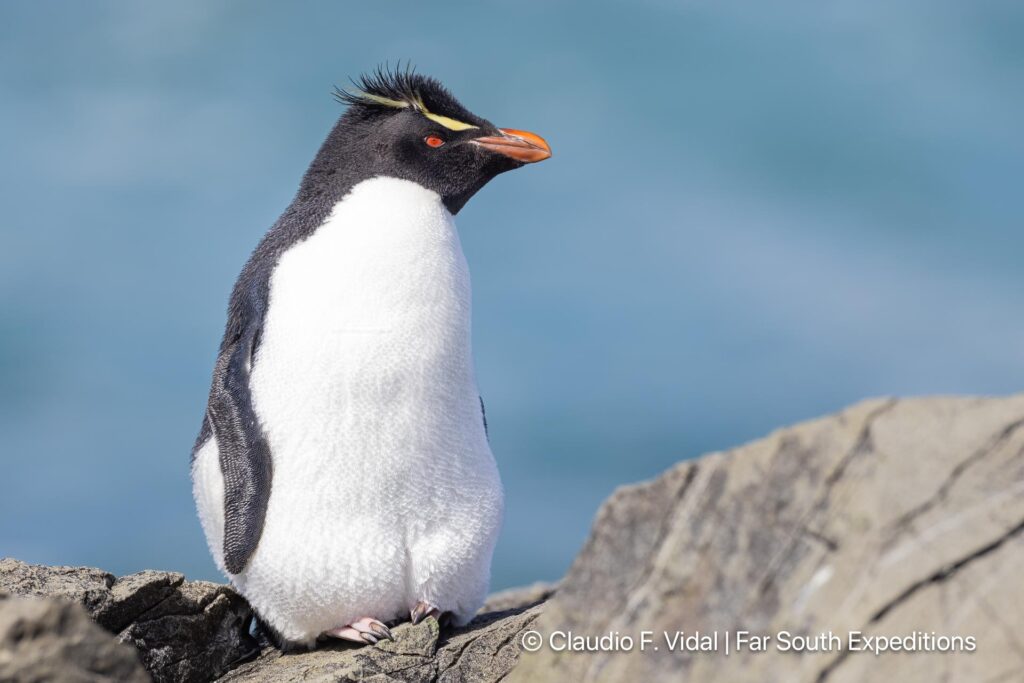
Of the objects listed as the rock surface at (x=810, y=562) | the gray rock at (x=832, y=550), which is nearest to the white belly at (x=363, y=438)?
the rock surface at (x=810, y=562)

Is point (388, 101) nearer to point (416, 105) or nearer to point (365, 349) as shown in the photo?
point (416, 105)

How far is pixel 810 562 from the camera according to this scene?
8.50 ft

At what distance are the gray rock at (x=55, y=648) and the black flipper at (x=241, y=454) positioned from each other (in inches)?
80.3

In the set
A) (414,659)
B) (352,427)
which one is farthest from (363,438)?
(414,659)

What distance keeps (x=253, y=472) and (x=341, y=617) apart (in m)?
0.72

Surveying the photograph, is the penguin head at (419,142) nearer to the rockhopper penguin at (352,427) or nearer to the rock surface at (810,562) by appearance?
the rockhopper penguin at (352,427)

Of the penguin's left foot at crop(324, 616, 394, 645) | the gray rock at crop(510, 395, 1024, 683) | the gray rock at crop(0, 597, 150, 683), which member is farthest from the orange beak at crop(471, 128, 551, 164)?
the gray rock at crop(0, 597, 150, 683)

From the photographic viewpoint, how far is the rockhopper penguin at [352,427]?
15.7 feet

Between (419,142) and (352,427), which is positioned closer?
(352,427)

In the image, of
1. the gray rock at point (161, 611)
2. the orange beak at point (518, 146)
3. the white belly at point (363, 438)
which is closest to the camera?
the gray rock at point (161, 611)

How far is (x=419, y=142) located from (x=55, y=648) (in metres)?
3.21

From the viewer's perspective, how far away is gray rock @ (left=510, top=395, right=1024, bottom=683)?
2.53m

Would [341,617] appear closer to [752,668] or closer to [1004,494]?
[752,668]

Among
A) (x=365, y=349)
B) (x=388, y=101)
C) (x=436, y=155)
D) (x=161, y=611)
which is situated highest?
(x=388, y=101)
